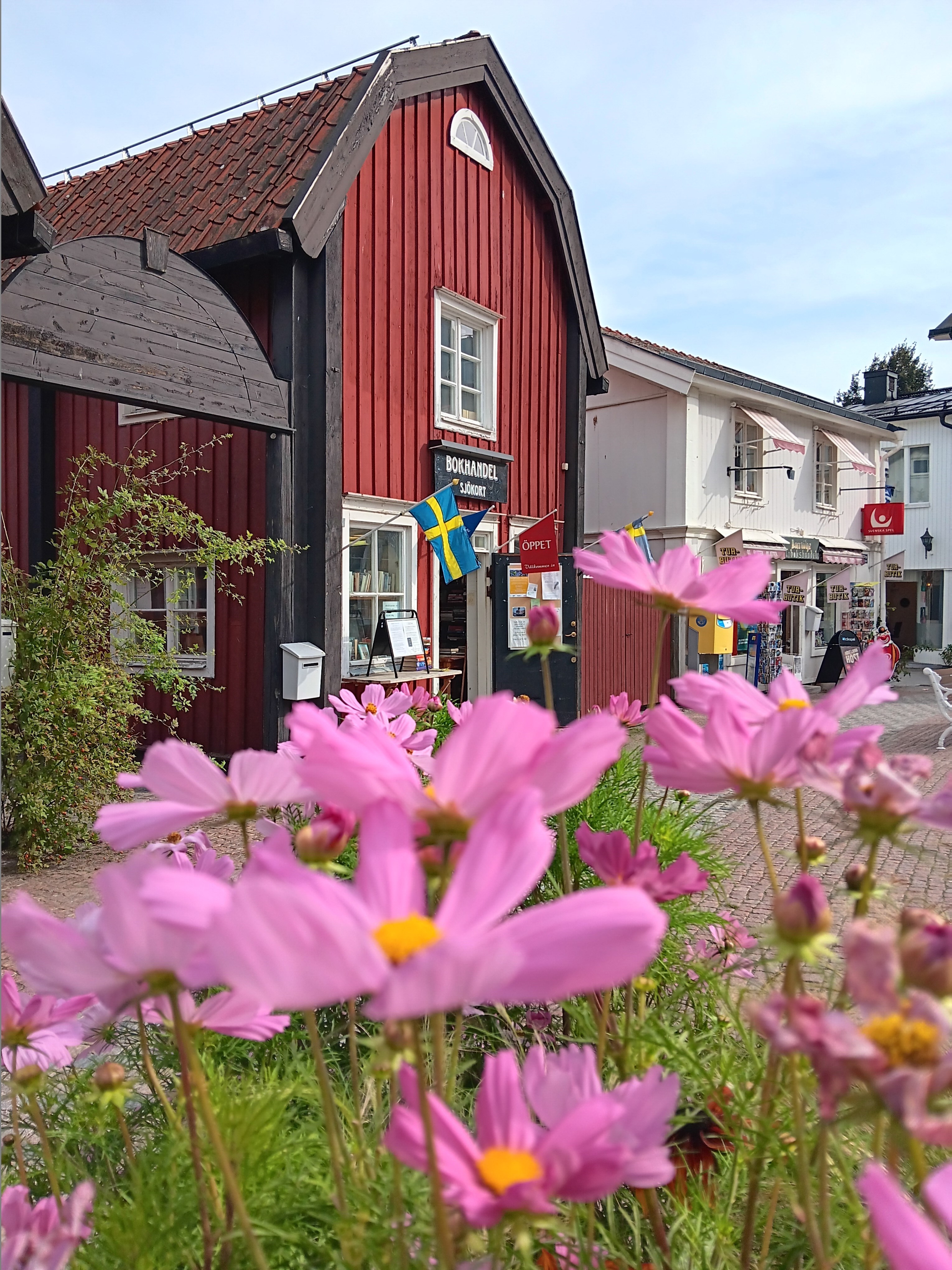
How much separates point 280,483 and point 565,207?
559 centimetres

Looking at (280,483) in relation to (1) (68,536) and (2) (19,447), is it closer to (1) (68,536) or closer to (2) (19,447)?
(1) (68,536)

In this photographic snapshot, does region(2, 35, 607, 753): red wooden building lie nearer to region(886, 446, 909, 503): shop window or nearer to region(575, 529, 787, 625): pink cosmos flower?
region(575, 529, 787, 625): pink cosmos flower

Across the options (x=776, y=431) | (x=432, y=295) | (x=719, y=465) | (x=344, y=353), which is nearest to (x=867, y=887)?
A: (x=344, y=353)

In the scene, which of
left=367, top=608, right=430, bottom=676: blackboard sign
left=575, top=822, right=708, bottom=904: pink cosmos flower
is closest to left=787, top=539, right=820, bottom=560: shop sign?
left=367, top=608, right=430, bottom=676: blackboard sign

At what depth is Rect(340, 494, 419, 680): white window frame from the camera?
313 inches

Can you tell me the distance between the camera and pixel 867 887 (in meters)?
0.58

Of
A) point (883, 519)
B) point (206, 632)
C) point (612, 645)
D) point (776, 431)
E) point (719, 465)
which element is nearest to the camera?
point (206, 632)

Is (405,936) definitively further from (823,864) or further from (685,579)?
(823,864)

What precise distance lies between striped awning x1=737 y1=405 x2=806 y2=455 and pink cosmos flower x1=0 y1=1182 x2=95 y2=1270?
14.3 meters

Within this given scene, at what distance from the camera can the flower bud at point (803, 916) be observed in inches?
19.8

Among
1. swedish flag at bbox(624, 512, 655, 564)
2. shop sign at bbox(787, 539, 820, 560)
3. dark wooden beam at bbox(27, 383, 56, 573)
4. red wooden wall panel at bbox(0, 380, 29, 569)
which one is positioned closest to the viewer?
swedish flag at bbox(624, 512, 655, 564)

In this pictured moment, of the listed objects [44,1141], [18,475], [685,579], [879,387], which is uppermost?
[879,387]

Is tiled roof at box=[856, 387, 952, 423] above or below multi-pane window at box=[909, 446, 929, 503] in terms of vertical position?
above

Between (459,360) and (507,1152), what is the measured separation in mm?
9525
